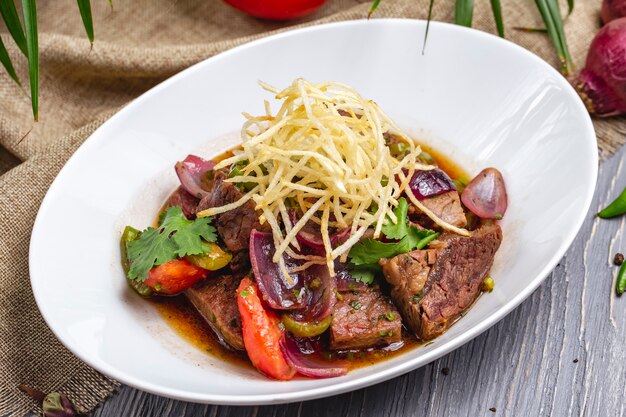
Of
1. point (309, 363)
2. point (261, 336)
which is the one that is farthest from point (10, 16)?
point (309, 363)

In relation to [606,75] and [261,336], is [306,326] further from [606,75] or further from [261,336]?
[606,75]

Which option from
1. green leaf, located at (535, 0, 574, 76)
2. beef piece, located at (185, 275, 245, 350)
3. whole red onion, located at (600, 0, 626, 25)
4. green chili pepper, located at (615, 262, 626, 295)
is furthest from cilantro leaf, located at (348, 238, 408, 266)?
whole red onion, located at (600, 0, 626, 25)

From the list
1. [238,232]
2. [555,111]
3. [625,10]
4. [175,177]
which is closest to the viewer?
[238,232]

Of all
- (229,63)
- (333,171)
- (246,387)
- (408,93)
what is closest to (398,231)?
(333,171)

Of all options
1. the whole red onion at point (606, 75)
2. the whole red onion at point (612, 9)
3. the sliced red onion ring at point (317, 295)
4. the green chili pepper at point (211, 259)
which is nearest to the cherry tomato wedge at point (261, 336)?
the sliced red onion ring at point (317, 295)

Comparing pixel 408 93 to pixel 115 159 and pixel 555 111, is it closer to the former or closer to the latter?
pixel 555 111

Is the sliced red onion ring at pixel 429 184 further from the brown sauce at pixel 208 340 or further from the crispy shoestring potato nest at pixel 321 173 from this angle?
the brown sauce at pixel 208 340
